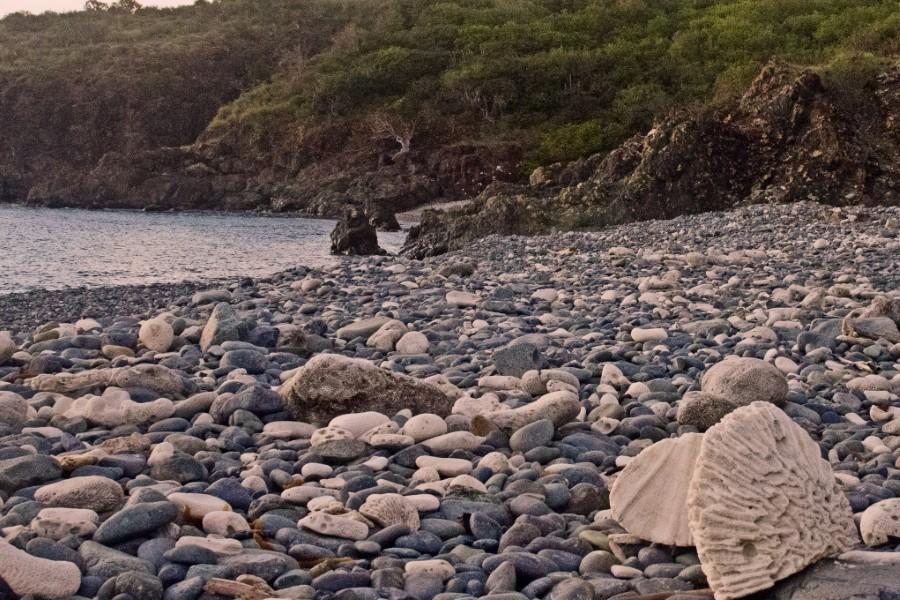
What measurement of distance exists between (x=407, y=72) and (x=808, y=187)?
3209cm

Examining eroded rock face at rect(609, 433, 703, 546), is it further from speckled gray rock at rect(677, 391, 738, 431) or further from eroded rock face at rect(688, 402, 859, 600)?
speckled gray rock at rect(677, 391, 738, 431)

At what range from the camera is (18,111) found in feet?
175

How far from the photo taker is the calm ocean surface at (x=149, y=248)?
1416cm

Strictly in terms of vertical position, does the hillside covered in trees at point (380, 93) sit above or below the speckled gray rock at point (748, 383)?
above

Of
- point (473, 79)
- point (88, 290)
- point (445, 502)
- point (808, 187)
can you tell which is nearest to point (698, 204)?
point (808, 187)

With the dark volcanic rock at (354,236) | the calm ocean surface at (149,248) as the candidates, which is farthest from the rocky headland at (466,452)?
the dark volcanic rock at (354,236)

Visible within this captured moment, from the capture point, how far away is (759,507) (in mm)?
2061

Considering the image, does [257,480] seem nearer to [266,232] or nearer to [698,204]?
[698,204]

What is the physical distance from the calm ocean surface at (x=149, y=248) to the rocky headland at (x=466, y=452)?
8252mm

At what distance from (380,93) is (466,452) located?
45.9 m

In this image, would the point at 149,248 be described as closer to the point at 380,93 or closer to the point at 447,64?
the point at 380,93

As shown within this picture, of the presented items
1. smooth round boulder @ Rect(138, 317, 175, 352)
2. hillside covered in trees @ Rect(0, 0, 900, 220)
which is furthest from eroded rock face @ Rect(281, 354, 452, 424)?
hillside covered in trees @ Rect(0, 0, 900, 220)

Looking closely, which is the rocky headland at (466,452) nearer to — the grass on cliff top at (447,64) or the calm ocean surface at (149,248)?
the calm ocean surface at (149,248)

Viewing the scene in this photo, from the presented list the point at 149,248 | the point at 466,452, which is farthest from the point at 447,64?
the point at 466,452
